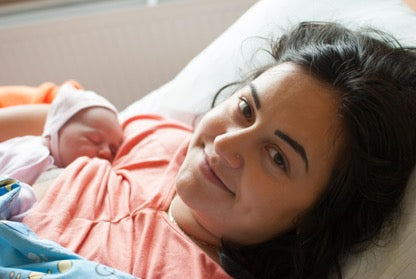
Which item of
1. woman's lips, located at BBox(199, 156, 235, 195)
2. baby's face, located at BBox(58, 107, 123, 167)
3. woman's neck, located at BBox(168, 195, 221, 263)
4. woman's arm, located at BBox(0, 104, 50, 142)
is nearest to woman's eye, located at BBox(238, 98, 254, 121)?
woman's lips, located at BBox(199, 156, 235, 195)

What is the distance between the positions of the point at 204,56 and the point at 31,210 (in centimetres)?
63

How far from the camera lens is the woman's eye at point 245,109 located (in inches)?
31.1

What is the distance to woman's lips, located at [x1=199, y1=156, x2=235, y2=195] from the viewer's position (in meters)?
0.78

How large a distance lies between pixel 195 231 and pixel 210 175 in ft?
0.54

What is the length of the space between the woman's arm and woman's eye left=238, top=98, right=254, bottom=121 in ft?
2.09

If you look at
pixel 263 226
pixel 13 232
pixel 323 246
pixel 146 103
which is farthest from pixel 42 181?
pixel 323 246

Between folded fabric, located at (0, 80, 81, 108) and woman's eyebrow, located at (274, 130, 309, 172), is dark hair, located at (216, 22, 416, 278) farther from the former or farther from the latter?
folded fabric, located at (0, 80, 81, 108)

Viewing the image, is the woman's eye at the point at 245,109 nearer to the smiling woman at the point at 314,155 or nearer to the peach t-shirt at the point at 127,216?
the smiling woman at the point at 314,155

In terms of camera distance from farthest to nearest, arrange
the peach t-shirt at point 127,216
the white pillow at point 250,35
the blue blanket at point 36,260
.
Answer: the white pillow at point 250,35 → the peach t-shirt at point 127,216 → the blue blanket at point 36,260

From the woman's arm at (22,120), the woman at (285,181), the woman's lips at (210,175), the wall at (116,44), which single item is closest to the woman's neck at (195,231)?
the woman at (285,181)

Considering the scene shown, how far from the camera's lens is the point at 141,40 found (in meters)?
1.68

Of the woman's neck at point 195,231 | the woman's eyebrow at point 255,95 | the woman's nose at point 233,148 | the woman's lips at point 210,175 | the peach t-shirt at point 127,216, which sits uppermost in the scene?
the woman's eyebrow at point 255,95

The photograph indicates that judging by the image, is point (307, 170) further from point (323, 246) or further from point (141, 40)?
point (141, 40)

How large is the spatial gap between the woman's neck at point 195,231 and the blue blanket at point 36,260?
0.67 feet
